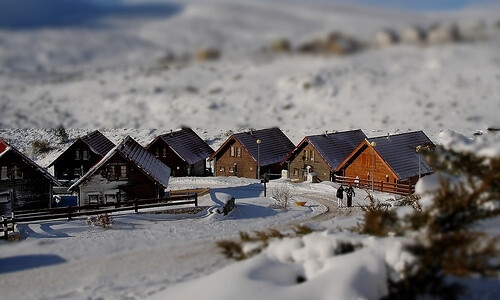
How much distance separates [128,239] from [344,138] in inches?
783

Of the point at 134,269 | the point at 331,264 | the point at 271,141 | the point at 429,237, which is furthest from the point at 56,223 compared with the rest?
the point at 271,141

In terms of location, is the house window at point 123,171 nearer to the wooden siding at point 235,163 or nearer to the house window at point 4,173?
the house window at point 4,173

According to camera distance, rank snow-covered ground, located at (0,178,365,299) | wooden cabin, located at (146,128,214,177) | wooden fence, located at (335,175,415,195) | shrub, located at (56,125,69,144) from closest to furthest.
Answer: shrub, located at (56,125,69,144), snow-covered ground, located at (0,178,365,299), wooden fence, located at (335,175,415,195), wooden cabin, located at (146,128,214,177)

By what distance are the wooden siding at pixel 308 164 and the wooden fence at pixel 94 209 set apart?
10808mm

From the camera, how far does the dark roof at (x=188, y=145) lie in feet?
127

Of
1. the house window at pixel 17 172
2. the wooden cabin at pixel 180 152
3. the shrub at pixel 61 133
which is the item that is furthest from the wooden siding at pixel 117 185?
the wooden cabin at pixel 180 152

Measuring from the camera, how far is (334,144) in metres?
35.1

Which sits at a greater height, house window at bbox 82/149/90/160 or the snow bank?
house window at bbox 82/149/90/160

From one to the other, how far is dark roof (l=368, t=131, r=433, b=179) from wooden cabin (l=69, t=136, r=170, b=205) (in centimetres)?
1191

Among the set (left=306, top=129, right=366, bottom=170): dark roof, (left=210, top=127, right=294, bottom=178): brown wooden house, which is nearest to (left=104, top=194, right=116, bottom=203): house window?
(left=210, top=127, right=294, bottom=178): brown wooden house

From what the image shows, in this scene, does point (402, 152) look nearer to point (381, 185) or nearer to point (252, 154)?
point (381, 185)

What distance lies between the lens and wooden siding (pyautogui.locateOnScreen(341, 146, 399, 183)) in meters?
30.3

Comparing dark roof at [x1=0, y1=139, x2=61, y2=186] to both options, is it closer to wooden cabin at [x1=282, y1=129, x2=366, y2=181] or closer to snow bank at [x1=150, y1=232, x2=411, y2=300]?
wooden cabin at [x1=282, y1=129, x2=366, y2=181]

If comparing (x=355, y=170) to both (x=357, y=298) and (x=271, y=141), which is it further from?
(x=357, y=298)
